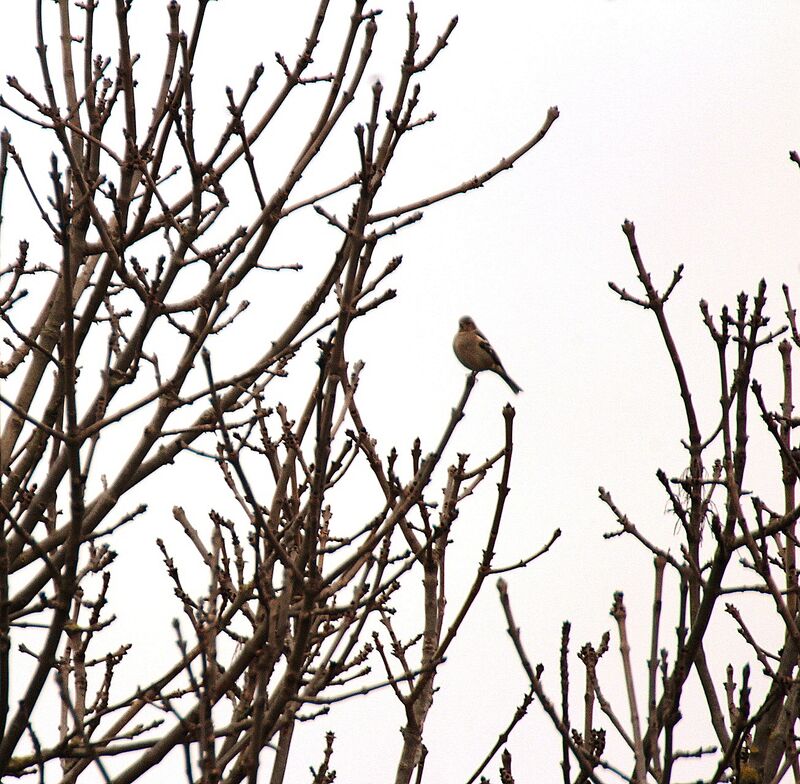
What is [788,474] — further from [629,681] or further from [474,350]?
[474,350]

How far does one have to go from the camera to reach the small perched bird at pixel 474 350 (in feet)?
30.0

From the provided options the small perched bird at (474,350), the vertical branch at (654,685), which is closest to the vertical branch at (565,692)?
the vertical branch at (654,685)

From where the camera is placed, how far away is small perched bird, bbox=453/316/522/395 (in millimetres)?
9141

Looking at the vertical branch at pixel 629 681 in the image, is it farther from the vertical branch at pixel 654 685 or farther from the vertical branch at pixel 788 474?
the vertical branch at pixel 788 474

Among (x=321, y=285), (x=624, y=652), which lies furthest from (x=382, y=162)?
(x=624, y=652)

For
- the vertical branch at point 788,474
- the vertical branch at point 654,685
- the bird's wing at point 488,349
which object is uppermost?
the bird's wing at point 488,349

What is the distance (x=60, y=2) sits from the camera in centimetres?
539

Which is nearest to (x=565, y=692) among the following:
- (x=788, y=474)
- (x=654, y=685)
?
(x=654, y=685)

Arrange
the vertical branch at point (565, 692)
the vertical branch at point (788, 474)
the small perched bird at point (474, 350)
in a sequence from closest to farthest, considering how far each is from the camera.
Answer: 1. the vertical branch at point (565, 692)
2. the vertical branch at point (788, 474)
3. the small perched bird at point (474, 350)

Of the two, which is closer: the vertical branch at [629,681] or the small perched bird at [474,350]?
the vertical branch at [629,681]

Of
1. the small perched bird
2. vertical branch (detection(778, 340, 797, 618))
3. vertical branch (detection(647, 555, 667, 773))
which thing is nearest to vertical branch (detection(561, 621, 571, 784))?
vertical branch (detection(647, 555, 667, 773))

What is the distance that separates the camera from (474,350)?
9.17m

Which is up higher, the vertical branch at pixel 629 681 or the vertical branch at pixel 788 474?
the vertical branch at pixel 788 474

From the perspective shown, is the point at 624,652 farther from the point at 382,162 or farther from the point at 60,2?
the point at 60,2
